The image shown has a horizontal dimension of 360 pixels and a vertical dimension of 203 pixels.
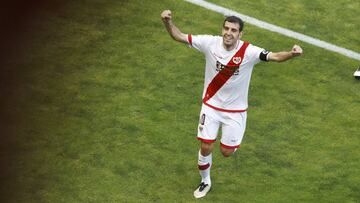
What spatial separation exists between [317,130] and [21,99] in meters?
4.43

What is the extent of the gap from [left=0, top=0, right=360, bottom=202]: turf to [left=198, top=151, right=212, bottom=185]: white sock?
21cm

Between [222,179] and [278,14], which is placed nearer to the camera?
[222,179]

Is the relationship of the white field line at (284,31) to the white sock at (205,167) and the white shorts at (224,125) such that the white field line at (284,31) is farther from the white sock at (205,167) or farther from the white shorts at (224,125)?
the white sock at (205,167)

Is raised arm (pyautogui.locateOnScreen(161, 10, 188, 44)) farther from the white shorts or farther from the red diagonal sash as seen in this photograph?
the white shorts

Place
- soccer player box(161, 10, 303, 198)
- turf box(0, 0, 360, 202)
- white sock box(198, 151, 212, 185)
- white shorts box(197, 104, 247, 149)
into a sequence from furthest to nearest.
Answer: turf box(0, 0, 360, 202) → white sock box(198, 151, 212, 185) → white shorts box(197, 104, 247, 149) → soccer player box(161, 10, 303, 198)

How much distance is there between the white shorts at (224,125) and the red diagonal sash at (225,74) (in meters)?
0.21

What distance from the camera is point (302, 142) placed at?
9086 millimetres

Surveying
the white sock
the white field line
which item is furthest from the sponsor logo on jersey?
the white field line

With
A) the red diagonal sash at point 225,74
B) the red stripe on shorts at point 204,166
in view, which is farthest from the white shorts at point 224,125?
the red stripe on shorts at point 204,166

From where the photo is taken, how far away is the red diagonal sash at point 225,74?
289 inches

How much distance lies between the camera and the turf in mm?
8141

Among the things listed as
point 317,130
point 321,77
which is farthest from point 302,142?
point 321,77

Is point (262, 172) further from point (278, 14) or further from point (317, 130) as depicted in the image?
point (278, 14)

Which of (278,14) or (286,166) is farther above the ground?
(278,14)
